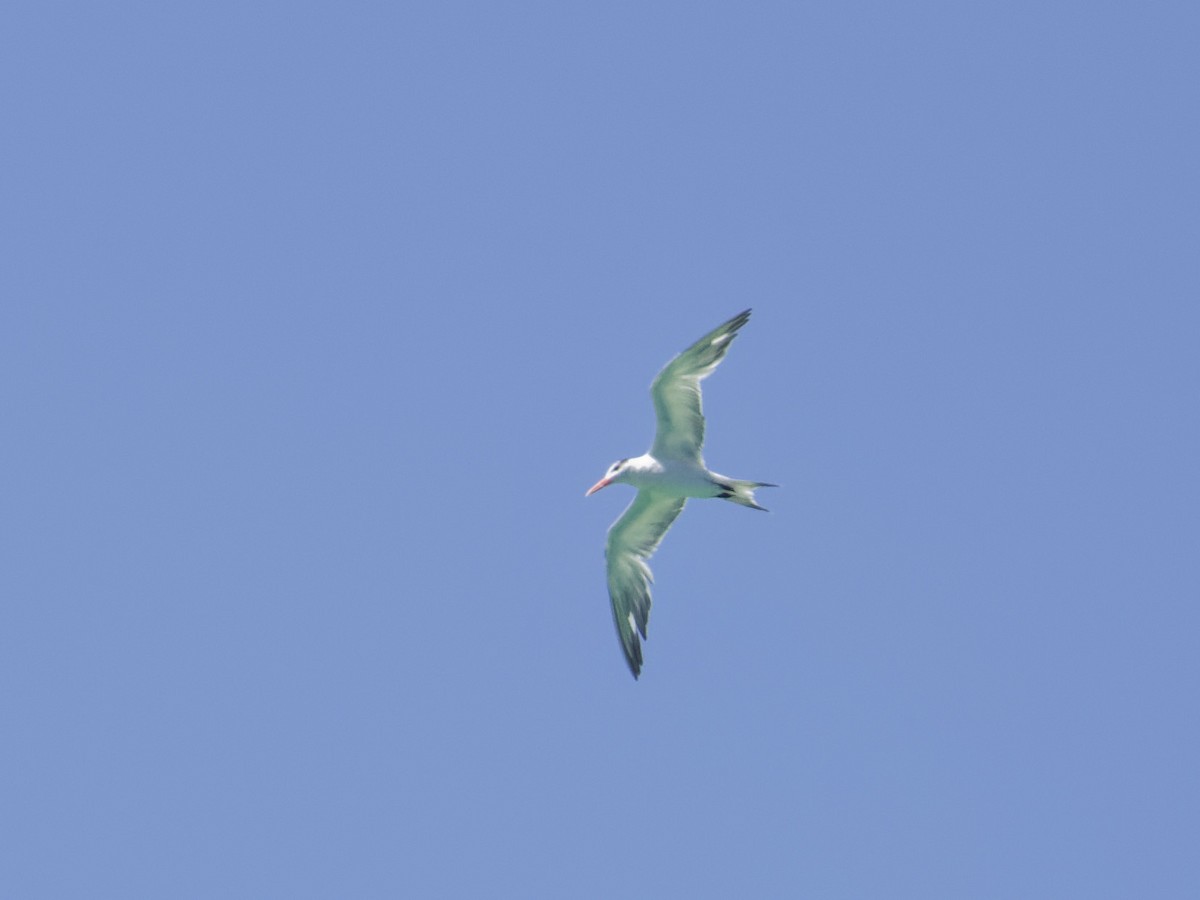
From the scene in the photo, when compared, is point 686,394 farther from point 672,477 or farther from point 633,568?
point 633,568

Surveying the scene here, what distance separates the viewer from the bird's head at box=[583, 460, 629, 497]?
1046 inches

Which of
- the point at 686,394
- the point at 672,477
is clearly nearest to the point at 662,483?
the point at 672,477

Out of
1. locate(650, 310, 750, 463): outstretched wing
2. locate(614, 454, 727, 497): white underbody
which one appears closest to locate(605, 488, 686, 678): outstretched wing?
locate(614, 454, 727, 497): white underbody

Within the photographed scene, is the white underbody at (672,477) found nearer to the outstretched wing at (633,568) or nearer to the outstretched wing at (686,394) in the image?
the outstretched wing at (686,394)

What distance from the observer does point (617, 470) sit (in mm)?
26812

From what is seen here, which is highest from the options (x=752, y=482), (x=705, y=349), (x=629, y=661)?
(x=705, y=349)

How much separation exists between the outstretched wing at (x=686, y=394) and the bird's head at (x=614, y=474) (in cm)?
50

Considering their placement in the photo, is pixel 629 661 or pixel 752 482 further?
pixel 629 661

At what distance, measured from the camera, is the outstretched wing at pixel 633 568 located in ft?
90.1

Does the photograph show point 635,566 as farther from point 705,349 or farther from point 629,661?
point 705,349

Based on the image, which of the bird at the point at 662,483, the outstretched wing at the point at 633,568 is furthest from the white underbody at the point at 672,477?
the outstretched wing at the point at 633,568

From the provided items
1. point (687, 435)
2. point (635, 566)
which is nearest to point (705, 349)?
point (687, 435)

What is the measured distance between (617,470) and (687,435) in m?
1.38

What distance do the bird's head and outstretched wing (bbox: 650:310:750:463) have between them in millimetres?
502
